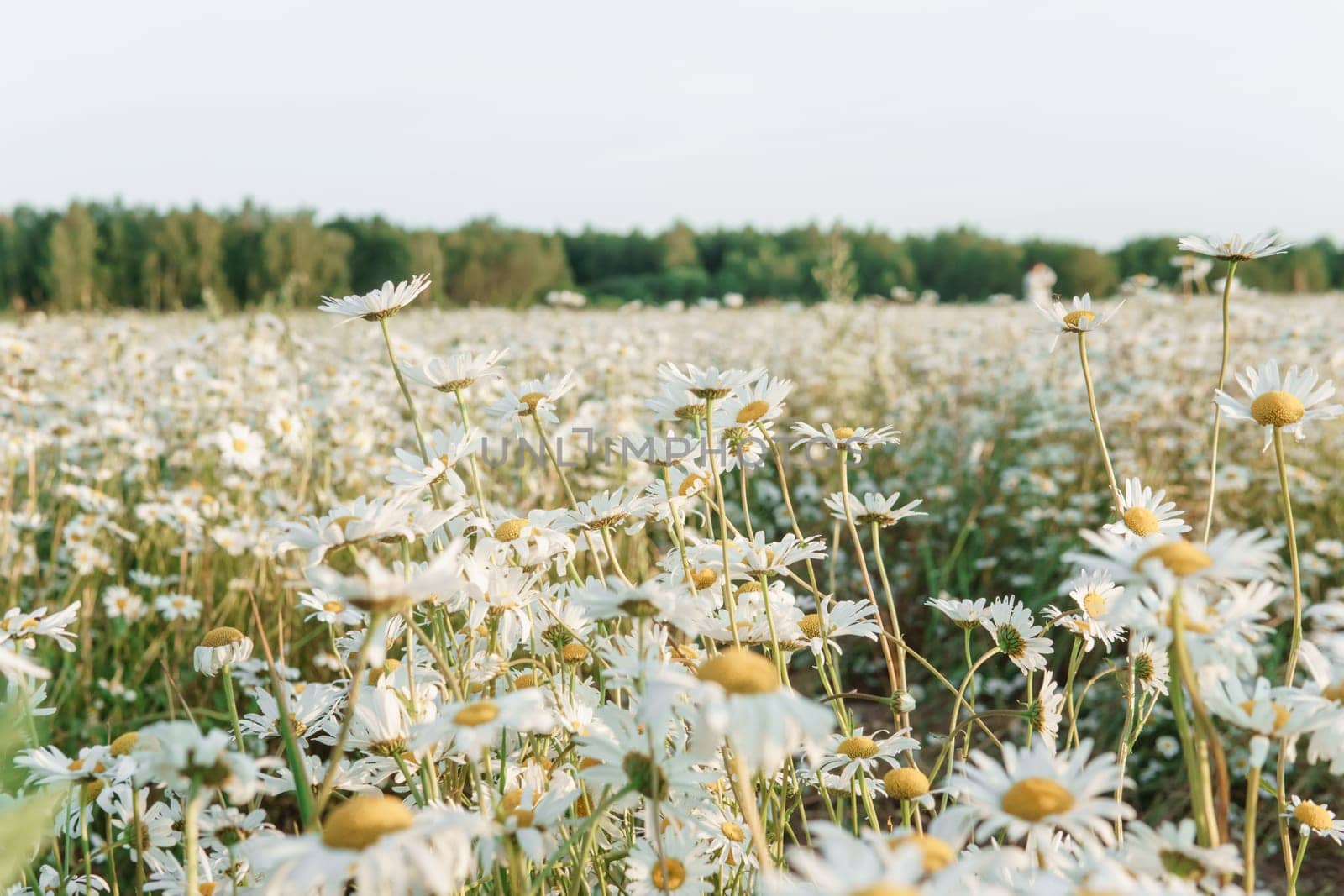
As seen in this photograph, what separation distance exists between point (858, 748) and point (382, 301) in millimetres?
920

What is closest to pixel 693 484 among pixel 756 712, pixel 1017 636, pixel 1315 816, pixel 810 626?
pixel 810 626

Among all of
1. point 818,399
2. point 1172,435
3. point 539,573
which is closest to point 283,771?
point 539,573

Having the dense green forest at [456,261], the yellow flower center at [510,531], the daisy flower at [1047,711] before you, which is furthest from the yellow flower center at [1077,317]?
the dense green forest at [456,261]

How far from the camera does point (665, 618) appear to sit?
3.57ft

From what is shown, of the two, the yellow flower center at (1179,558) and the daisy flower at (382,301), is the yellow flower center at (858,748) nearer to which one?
the yellow flower center at (1179,558)

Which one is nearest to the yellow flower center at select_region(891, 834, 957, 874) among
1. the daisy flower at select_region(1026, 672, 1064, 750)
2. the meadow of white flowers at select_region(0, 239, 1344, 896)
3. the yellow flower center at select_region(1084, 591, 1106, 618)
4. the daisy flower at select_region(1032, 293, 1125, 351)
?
the meadow of white flowers at select_region(0, 239, 1344, 896)

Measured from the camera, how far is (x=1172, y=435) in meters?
4.95

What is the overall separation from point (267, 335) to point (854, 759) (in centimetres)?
437

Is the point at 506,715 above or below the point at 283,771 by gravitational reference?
above

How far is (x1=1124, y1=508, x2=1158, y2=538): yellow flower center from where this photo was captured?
133 centimetres

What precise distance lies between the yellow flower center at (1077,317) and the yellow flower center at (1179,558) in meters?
0.74

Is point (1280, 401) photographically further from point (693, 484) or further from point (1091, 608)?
point (693, 484)

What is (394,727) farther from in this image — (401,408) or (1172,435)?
(1172,435)

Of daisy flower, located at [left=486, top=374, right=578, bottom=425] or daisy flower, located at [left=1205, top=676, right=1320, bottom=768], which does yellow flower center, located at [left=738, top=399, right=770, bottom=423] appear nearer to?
daisy flower, located at [left=486, top=374, right=578, bottom=425]
